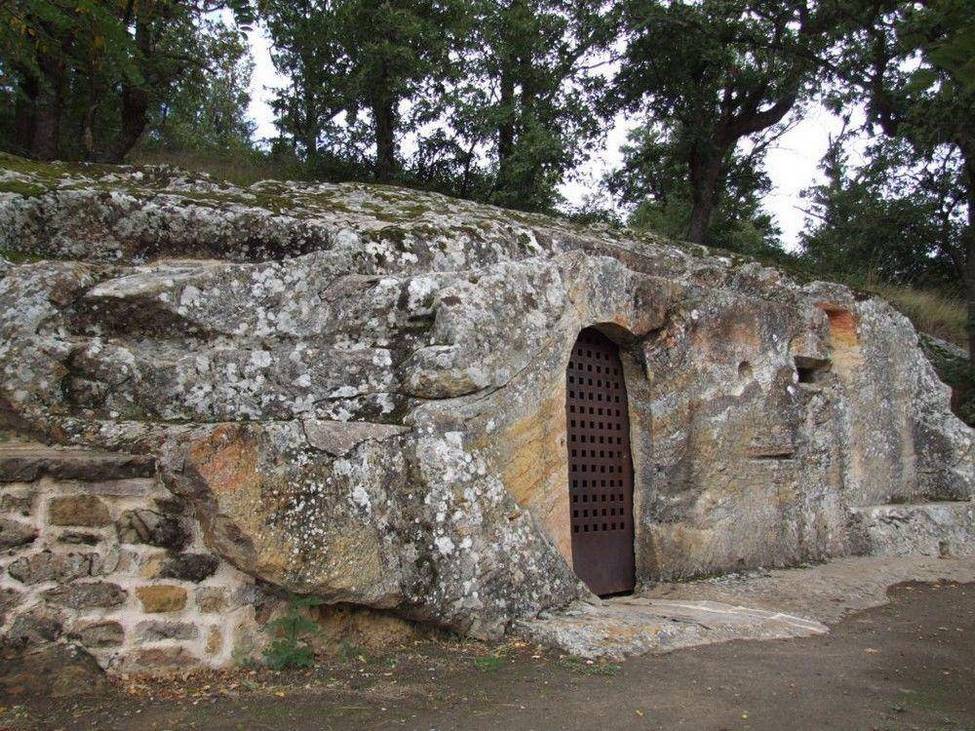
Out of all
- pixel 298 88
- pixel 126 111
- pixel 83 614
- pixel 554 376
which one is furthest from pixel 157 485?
pixel 298 88

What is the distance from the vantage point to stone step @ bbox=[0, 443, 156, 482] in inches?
158

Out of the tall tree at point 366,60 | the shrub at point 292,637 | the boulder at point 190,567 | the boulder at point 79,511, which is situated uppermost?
the tall tree at point 366,60

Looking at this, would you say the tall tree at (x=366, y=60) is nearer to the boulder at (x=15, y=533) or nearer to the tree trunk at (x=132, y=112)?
the tree trunk at (x=132, y=112)

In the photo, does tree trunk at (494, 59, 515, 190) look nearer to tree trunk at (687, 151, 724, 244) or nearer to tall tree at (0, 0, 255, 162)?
tree trunk at (687, 151, 724, 244)

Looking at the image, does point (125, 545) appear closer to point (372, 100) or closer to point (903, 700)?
point (903, 700)

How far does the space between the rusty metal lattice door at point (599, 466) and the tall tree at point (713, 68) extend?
872cm

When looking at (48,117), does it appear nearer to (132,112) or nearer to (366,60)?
(132,112)

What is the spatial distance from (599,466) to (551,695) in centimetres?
286

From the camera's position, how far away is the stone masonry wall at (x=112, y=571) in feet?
13.0

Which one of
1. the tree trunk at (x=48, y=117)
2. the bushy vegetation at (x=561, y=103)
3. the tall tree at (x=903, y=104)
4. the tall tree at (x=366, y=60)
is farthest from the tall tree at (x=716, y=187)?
the tree trunk at (x=48, y=117)

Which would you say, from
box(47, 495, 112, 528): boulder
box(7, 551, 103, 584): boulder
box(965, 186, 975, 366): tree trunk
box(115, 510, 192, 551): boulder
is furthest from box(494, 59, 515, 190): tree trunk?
box(7, 551, 103, 584): boulder

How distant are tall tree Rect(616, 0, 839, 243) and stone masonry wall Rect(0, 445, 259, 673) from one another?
1181cm

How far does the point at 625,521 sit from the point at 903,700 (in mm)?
2862

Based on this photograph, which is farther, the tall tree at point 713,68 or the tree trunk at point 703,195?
the tree trunk at point 703,195
